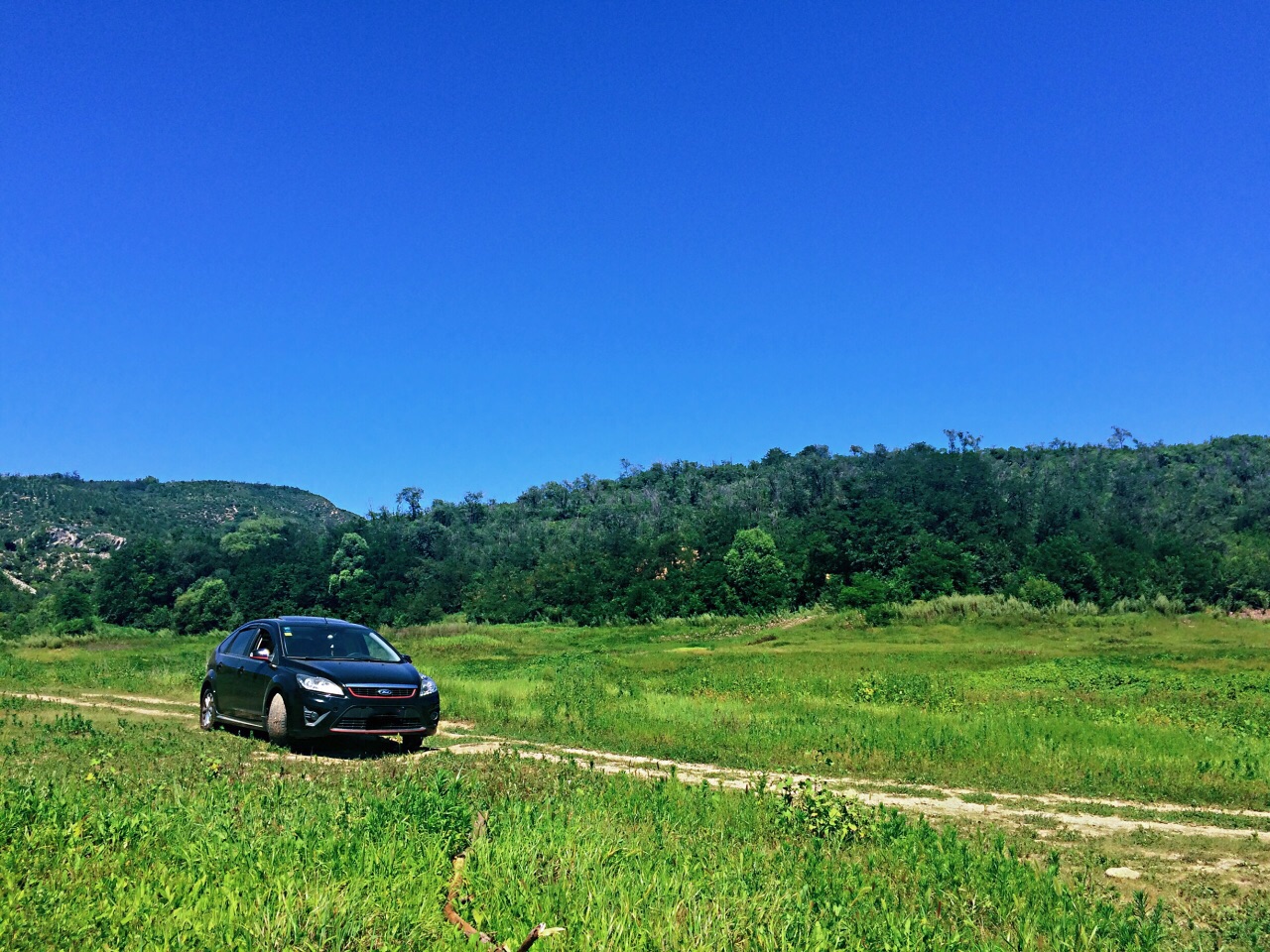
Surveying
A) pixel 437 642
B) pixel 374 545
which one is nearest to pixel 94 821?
pixel 437 642

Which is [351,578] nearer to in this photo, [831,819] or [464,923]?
[831,819]

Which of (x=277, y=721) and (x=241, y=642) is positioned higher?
(x=241, y=642)

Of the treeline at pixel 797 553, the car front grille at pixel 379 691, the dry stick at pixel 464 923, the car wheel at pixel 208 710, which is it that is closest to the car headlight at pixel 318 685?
the car front grille at pixel 379 691

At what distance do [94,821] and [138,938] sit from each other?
2388 millimetres

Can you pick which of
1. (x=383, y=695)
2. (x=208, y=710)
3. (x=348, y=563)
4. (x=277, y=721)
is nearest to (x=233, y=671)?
(x=208, y=710)

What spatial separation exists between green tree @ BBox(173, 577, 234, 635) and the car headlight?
3698 inches

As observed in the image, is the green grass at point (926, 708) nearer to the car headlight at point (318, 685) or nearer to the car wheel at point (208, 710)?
the car headlight at point (318, 685)

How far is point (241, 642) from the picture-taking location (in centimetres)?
1458

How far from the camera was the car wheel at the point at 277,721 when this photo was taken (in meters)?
12.3

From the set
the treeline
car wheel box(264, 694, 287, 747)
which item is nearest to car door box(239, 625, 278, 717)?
car wheel box(264, 694, 287, 747)

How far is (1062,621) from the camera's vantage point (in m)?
56.8

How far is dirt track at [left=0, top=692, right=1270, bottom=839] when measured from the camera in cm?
959

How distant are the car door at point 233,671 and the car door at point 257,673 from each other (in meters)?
0.11

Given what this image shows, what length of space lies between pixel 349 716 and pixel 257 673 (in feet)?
7.83
